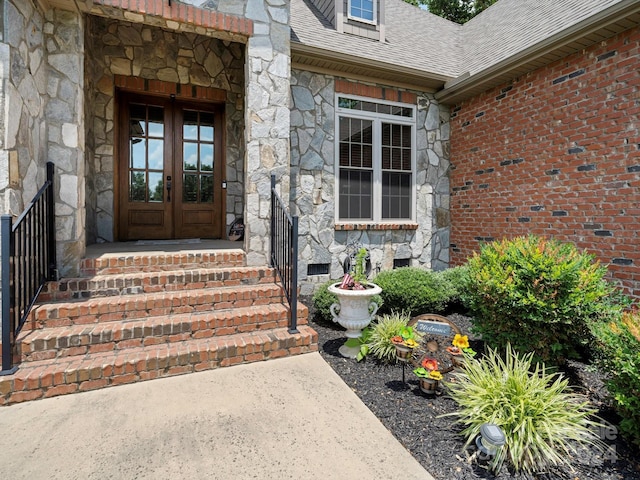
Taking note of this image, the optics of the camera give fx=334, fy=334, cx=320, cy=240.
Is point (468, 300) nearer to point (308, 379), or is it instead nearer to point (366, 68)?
point (308, 379)

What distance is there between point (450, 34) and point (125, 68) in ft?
20.8

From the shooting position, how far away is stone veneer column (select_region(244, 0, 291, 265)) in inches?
148

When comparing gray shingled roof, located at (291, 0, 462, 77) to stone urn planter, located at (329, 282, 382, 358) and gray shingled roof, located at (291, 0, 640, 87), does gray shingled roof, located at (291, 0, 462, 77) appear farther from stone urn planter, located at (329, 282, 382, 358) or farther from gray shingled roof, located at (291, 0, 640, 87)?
stone urn planter, located at (329, 282, 382, 358)

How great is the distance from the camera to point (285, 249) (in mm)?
3420

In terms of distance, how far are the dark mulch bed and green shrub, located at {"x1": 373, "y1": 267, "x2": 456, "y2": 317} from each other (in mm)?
1170

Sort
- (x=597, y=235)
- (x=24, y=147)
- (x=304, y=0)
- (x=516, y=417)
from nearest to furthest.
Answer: (x=516, y=417) → (x=24, y=147) → (x=597, y=235) → (x=304, y=0)

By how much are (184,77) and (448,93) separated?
169 inches

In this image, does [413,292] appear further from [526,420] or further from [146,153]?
[146,153]

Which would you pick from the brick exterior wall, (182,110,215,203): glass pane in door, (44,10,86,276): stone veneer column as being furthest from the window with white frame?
(44,10,86,276): stone veneer column

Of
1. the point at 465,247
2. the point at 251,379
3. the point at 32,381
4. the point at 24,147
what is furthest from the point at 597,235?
the point at 24,147

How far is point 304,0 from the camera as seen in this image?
6590mm

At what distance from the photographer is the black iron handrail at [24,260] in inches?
91.0

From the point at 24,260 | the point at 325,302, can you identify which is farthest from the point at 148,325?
the point at 325,302

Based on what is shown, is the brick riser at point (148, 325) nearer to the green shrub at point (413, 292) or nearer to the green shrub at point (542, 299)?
the green shrub at point (413, 292)
